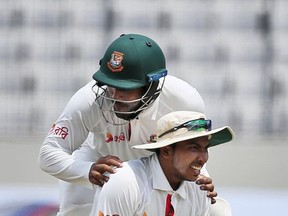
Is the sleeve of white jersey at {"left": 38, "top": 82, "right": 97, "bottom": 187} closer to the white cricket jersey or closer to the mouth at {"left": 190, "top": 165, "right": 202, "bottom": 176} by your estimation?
the white cricket jersey

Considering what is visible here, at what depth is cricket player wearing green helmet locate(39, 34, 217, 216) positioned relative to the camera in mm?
2113

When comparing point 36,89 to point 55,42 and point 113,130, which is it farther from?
point 113,130

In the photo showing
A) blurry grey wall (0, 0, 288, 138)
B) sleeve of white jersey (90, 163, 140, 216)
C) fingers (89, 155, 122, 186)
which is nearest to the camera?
sleeve of white jersey (90, 163, 140, 216)

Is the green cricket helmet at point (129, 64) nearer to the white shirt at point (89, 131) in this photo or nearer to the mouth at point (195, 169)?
the white shirt at point (89, 131)

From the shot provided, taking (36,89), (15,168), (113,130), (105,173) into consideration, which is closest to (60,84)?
(36,89)

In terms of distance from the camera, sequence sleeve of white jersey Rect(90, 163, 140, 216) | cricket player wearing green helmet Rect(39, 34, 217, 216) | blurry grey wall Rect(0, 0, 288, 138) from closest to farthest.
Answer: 1. sleeve of white jersey Rect(90, 163, 140, 216)
2. cricket player wearing green helmet Rect(39, 34, 217, 216)
3. blurry grey wall Rect(0, 0, 288, 138)

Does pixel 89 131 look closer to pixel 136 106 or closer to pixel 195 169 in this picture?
pixel 136 106

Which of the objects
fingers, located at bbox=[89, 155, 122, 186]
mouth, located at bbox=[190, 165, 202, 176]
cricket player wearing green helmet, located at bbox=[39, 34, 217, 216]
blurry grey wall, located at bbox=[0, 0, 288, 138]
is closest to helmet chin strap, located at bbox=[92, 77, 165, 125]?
cricket player wearing green helmet, located at bbox=[39, 34, 217, 216]

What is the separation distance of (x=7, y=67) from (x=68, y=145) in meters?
2.12

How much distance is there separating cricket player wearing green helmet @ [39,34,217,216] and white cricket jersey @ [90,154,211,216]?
45 millimetres

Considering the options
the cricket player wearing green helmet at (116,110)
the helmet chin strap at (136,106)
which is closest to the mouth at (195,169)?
the cricket player wearing green helmet at (116,110)

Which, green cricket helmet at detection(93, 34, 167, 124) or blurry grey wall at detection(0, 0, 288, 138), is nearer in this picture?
green cricket helmet at detection(93, 34, 167, 124)

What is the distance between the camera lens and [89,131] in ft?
7.50

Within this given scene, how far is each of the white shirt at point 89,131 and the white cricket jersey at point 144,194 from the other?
17 cm
